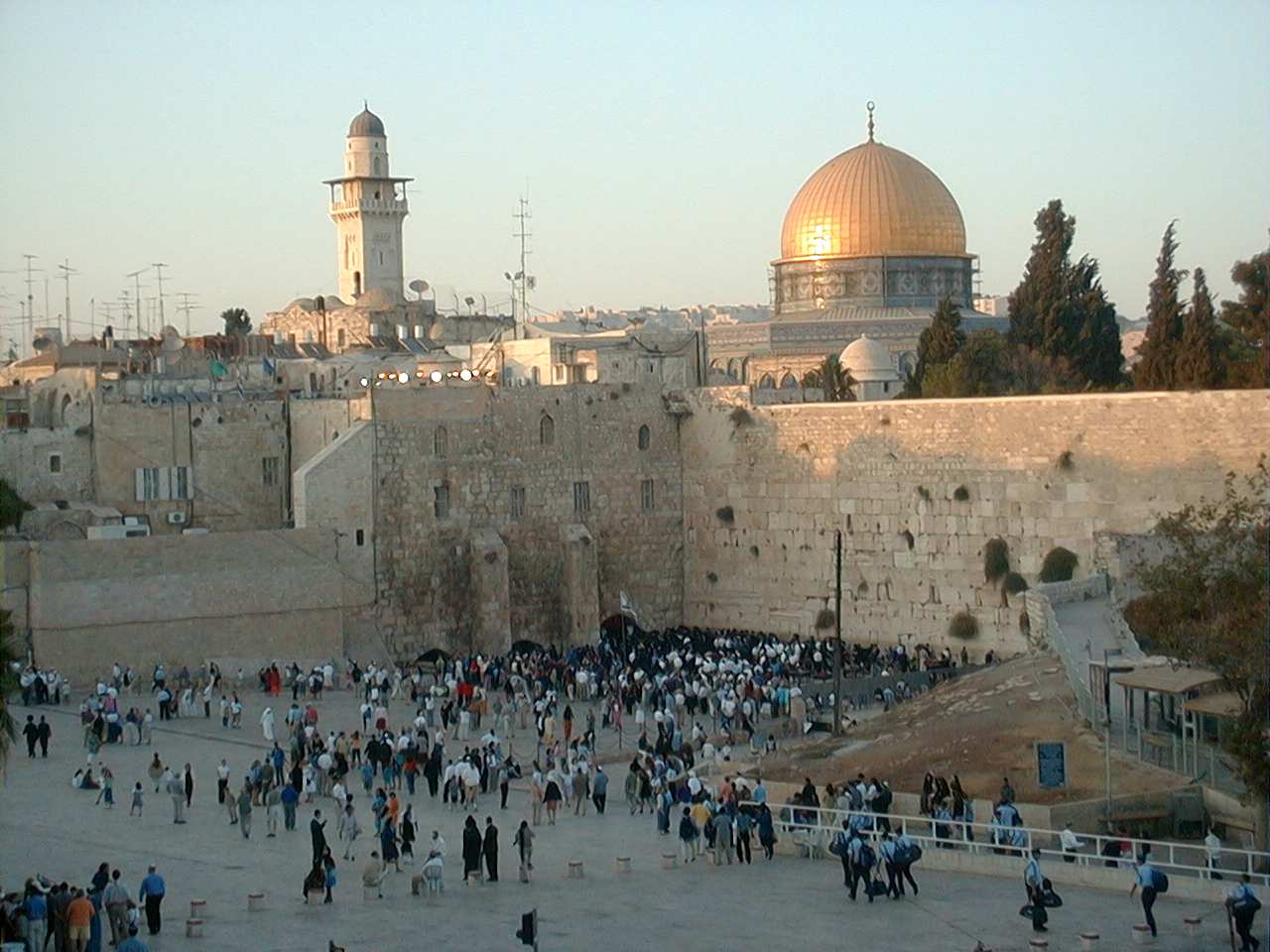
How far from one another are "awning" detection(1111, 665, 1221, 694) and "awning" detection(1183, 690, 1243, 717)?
0.48 ft

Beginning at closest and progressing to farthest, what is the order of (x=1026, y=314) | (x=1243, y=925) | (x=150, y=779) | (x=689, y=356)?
(x=1243, y=925) < (x=150, y=779) < (x=1026, y=314) < (x=689, y=356)

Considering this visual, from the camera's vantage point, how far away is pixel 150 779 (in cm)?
2402

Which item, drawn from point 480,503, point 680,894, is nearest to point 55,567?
point 480,503

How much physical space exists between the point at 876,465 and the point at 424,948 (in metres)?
20.3

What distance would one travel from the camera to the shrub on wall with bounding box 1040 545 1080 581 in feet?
106

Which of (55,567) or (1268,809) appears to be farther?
(55,567)

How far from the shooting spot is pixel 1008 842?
724 inches

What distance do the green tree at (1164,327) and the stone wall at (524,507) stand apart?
8498 mm

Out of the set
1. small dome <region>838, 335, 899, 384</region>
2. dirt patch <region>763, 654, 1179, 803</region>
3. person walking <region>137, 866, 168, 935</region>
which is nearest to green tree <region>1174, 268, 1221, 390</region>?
dirt patch <region>763, 654, 1179, 803</region>

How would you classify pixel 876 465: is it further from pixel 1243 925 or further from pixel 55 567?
pixel 1243 925

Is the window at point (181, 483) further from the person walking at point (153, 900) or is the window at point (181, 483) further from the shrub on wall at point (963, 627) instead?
the person walking at point (153, 900)

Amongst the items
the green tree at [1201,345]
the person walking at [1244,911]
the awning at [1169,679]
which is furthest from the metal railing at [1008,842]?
the green tree at [1201,345]

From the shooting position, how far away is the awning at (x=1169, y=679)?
20391 mm

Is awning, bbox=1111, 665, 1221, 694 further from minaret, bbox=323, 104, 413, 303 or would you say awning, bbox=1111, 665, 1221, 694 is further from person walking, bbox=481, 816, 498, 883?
minaret, bbox=323, 104, 413, 303
